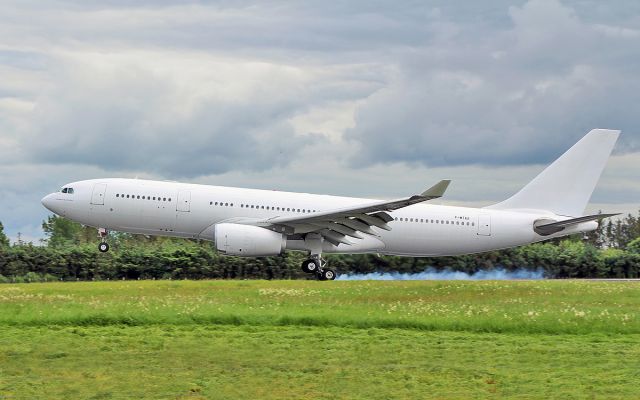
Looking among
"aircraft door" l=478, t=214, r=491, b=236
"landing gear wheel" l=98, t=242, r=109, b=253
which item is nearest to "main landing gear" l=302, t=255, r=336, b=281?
"aircraft door" l=478, t=214, r=491, b=236

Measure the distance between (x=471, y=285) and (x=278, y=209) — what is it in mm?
11772

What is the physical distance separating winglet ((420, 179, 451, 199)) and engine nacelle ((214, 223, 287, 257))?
279 inches

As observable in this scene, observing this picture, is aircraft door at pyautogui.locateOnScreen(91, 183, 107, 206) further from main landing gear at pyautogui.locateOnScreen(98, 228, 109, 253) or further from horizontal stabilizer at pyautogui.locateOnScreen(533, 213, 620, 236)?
horizontal stabilizer at pyautogui.locateOnScreen(533, 213, 620, 236)

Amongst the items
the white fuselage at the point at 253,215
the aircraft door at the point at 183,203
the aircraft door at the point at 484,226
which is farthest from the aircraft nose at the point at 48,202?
the aircraft door at the point at 484,226

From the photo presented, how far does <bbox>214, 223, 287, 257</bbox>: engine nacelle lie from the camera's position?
1436 inches

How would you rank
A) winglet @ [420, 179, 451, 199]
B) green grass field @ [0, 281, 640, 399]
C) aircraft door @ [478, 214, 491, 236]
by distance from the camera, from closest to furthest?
1. green grass field @ [0, 281, 640, 399]
2. winglet @ [420, 179, 451, 199]
3. aircraft door @ [478, 214, 491, 236]

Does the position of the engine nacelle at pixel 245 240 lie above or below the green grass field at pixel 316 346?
above

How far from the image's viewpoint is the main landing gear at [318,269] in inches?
1513

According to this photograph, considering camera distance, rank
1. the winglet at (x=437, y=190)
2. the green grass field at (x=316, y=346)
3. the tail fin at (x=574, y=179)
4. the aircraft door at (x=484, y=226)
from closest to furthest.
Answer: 1. the green grass field at (x=316, y=346)
2. the winglet at (x=437, y=190)
3. the aircraft door at (x=484, y=226)
4. the tail fin at (x=574, y=179)

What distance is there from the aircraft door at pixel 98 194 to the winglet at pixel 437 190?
14.4 metres

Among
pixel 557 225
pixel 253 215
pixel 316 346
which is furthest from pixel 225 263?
pixel 316 346

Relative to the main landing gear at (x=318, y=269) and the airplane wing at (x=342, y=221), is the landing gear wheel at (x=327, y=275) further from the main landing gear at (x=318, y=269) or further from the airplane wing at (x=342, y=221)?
the airplane wing at (x=342, y=221)

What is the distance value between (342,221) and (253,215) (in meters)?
4.28

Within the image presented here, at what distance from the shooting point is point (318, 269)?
127ft
